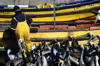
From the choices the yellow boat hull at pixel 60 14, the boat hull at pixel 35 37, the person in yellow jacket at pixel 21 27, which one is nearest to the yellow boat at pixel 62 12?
the yellow boat hull at pixel 60 14

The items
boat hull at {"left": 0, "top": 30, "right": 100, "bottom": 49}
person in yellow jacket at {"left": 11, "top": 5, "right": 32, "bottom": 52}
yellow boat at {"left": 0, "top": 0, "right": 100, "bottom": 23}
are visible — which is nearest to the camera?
person in yellow jacket at {"left": 11, "top": 5, "right": 32, "bottom": 52}

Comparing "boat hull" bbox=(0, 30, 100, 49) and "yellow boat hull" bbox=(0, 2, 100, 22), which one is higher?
"yellow boat hull" bbox=(0, 2, 100, 22)

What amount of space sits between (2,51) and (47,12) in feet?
7.97

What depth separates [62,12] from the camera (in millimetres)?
5641

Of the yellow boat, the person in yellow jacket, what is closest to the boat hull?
the person in yellow jacket

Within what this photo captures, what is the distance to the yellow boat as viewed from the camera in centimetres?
550

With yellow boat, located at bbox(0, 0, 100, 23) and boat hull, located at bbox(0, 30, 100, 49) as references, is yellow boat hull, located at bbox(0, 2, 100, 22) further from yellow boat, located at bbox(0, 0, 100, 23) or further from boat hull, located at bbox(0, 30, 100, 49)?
boat hull, located at bbox(0, 30, 100, 49)

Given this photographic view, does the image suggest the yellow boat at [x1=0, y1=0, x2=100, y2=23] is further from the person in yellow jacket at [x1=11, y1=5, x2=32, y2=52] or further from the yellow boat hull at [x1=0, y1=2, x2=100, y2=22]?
the person in yellow jacket at [x1=11, y1=5, x2=32, y2=52]

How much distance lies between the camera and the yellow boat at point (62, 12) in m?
5.50

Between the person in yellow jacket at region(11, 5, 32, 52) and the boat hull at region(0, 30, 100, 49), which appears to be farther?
the boat hull at region(0, 30, 100, 49)

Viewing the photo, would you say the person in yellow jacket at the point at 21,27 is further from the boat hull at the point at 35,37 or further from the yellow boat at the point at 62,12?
the yellow boat at the point at 62,12

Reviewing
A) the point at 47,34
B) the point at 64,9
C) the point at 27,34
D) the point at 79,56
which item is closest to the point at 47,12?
the point at 64,9

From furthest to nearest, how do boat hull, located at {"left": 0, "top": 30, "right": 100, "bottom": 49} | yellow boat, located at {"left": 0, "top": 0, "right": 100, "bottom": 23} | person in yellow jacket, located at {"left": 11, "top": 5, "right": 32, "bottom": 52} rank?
yellow boat, located at {"left": 0, "top": 0, "right": 100, "bottom": 23}, boat hull, located at {"left": 0, "top": 30, "right": 100, "bottom": 49}, person in yellow jacket, located at {"left": 11, "top": 5, "right": 32, "bottom": 52}

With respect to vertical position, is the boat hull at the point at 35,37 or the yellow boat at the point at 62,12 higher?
the yellow boat at the point at 62,12
